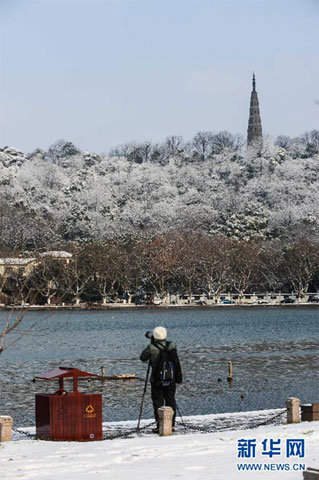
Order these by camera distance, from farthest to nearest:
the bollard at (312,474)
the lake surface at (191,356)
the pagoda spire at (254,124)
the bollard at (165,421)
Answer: the pagoda spire at (254,124) → the lake surface at (191,356) → the bollard at (165,421) → the bollard at (312,474)

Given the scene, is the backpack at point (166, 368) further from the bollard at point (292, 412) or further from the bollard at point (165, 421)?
the bollard at point (292, 412)

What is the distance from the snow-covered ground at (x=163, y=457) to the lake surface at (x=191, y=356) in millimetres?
8268

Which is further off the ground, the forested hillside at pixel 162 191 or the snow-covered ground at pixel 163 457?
the forested hillside at pixel 162 191

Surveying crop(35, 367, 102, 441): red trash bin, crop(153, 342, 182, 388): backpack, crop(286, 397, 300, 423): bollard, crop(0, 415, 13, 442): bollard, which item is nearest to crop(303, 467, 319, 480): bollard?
crop(153, 342, 182, 388): backpack

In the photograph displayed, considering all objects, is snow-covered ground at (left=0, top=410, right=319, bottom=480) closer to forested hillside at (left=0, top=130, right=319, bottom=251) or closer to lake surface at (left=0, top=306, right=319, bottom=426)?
lake surface at (left=0, top=306, right=319, bottom=426)

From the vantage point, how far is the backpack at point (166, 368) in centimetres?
1430

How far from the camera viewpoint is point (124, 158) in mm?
159375

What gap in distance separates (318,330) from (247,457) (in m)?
54.4

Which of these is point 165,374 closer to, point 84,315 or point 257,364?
point 257,364

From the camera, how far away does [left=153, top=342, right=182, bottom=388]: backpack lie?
14.3 meters

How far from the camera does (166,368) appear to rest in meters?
14.4

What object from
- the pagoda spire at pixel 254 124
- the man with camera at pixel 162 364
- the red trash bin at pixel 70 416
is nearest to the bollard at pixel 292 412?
the man with camera at pixel 162 364

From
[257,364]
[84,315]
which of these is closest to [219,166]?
[84,315]

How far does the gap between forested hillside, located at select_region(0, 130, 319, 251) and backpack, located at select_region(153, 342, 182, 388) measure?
80.9 meters
